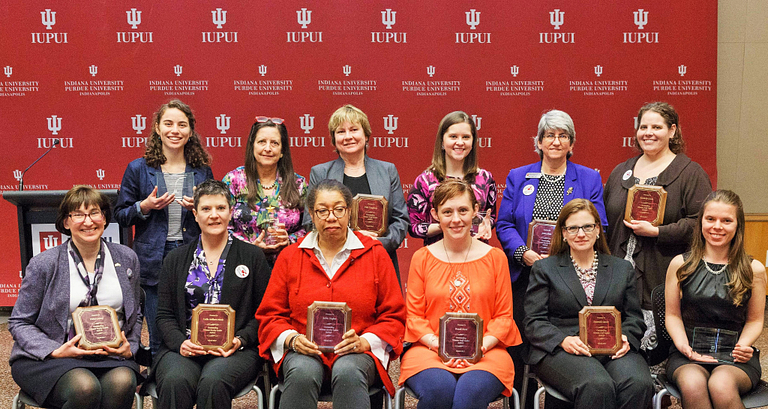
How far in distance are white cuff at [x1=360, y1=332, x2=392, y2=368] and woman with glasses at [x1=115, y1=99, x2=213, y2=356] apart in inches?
59.5

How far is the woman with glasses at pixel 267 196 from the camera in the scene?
3693mm

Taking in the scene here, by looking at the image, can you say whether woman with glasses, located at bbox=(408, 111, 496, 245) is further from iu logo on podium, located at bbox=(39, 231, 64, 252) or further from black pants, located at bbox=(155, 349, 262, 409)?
iu logo on podium, located at bbox=(39, 231, 64, 252)

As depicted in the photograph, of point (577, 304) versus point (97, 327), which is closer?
point (97, 327)

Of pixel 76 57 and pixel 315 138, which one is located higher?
pixel 76 57

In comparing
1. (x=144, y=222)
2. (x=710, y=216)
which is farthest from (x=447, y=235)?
(x=144, y=222)

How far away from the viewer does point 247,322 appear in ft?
10.8

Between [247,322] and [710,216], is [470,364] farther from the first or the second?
[710,216]

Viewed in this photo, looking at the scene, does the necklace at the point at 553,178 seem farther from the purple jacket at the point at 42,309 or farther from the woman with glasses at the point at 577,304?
the purple jacket at the point at 42,309

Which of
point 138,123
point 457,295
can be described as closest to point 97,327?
point 457,295

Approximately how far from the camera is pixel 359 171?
3.91 metres

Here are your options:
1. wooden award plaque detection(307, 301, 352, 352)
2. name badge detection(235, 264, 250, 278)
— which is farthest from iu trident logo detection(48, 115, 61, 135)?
wooden award plaque detection(307, 301, 352, 352)

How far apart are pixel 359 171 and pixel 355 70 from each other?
97.0 inches

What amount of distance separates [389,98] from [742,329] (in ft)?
12.8

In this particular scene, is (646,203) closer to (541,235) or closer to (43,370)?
(541,235)
